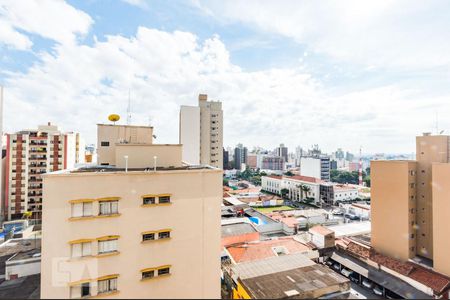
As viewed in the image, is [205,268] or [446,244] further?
[446,244]

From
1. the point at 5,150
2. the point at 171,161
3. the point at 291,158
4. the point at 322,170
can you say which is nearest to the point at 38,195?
the point at 5,150

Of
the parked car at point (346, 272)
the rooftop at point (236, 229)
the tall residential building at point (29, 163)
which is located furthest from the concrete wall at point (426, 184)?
the tall residential building at point (29, 163)

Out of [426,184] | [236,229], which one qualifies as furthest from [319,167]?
[236,229]

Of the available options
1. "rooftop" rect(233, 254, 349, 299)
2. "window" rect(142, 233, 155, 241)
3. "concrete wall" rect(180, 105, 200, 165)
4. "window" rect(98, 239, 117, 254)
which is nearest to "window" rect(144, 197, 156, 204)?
"window" rect(142, 233, 155, 241)

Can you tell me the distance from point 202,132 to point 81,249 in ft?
142

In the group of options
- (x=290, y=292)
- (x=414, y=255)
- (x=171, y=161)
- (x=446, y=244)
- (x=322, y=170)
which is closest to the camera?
(x=171, y=161)

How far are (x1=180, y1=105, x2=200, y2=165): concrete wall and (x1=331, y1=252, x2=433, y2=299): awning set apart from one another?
31507 mm

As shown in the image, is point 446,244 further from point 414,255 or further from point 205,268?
point 205,268

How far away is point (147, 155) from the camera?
11.1m

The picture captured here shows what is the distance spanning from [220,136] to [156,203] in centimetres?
4335

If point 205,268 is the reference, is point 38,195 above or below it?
below

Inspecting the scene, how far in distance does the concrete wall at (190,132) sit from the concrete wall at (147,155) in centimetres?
3705

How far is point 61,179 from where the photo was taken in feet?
25.3

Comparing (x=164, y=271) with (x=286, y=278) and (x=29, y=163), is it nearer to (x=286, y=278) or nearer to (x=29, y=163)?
(x=286, y=278)
